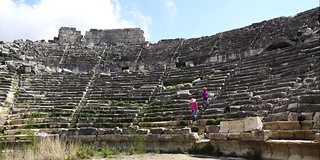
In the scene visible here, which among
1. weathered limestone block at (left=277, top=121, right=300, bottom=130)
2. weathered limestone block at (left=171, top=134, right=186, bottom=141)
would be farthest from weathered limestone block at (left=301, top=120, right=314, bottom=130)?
weathered limestone block at (left=171, top=134, right=186, bottom=141)

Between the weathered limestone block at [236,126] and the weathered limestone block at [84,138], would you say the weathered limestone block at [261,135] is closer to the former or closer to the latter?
the weathered limestone block at [236,126]

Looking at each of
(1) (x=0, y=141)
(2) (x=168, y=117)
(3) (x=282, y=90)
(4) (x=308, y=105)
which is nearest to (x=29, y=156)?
(1) (x=0, y=141)

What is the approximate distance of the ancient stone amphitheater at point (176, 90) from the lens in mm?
8461

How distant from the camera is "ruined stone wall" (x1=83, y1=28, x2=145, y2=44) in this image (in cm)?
2648

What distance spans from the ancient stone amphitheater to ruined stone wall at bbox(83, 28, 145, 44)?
2.01 m

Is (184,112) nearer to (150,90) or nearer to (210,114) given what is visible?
(210,114)

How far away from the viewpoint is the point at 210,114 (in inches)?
467

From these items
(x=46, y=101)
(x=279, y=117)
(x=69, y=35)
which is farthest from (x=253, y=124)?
(x=69, y=35)

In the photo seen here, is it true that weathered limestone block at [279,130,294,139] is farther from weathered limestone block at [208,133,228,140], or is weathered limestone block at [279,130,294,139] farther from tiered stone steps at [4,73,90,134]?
tiered stone steps at [4,73,90,134]

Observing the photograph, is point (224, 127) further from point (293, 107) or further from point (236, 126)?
point (293, 107)

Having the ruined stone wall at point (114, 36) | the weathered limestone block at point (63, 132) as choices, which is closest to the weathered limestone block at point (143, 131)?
the weathered limestone block at point (63, 132)

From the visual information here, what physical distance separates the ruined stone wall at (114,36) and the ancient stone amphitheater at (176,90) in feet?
6.59

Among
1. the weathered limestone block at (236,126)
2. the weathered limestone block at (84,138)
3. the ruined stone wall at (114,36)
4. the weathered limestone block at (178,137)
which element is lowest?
the weathered limestone block at (84,138)

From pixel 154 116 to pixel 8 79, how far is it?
8479mm
